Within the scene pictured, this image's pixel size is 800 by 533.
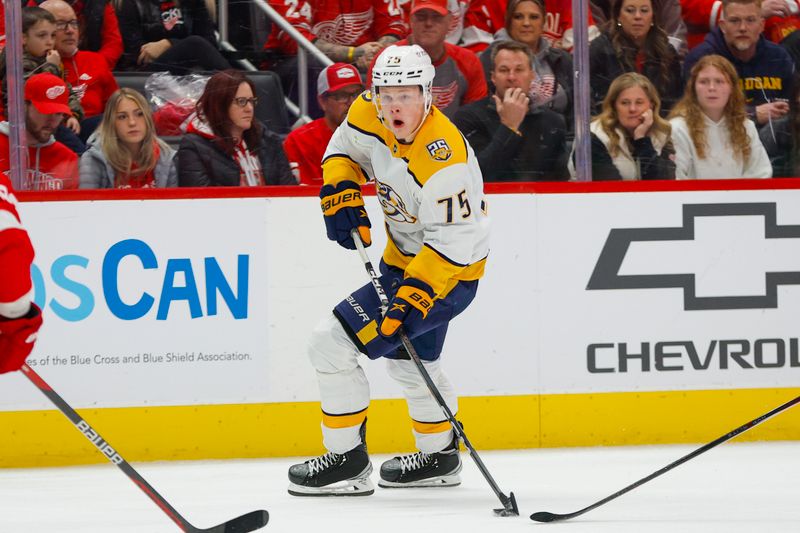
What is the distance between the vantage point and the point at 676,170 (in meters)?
4.66

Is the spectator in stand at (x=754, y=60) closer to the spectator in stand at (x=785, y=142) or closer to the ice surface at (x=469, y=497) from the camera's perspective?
the spectator in stand at (x=785, y=142)

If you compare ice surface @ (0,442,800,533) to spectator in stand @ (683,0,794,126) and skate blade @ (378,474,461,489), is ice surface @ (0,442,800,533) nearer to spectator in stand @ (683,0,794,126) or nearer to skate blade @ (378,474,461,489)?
skate blade @ (378,474,461,489)

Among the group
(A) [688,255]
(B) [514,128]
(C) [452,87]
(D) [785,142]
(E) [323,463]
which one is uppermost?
(C) [452,87]

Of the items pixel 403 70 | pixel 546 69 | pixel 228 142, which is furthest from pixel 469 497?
pixel 546 69

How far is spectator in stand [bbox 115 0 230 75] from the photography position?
4.40 meters

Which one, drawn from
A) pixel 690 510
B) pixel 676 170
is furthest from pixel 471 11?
pixel 690 510

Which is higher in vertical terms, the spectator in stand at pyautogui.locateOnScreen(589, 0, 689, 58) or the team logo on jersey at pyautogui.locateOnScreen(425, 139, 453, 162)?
the spectator in stand at pyautogui.locateOnScreen(589, 0, 689, 58)

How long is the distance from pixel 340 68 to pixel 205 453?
4.84 ft

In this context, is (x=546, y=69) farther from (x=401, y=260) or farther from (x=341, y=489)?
(x=341, y=489)

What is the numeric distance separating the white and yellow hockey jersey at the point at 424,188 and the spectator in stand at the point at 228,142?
1.76 feet

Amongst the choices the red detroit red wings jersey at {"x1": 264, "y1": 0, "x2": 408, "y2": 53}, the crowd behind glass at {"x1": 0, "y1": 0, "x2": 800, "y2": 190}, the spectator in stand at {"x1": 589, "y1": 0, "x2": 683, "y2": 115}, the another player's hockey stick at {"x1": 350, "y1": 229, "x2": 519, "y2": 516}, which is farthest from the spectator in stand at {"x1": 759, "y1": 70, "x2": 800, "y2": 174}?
the another player's hockey stick at {"x1": 350, "y1": 229, "x2": 519, "y2": 516}

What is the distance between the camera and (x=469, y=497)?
3873 mm

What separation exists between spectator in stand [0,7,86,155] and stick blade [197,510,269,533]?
69.9 inches

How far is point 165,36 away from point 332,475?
5.52 feet
